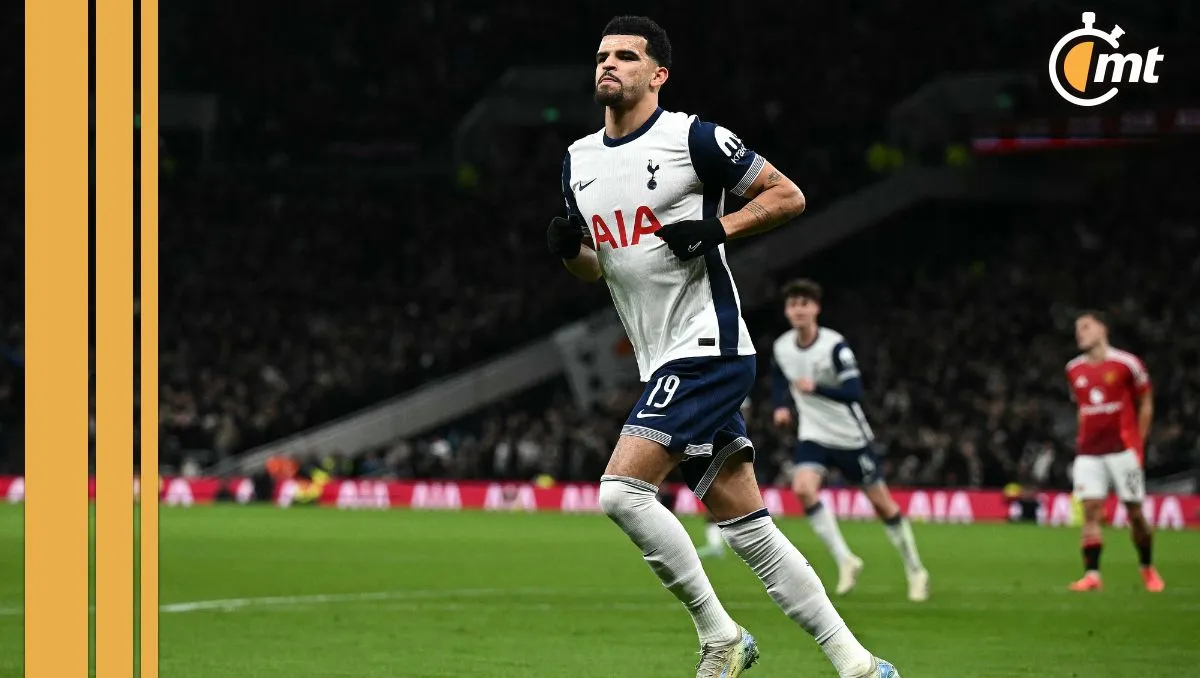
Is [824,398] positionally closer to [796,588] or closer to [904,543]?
[904,543]

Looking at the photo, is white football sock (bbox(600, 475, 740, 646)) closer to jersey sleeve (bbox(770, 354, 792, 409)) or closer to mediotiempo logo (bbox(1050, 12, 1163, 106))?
jersey sleeve (bbox(770, 354, 792, 409))

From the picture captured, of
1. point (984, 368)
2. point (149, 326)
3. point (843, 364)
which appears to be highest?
point (149, 326)

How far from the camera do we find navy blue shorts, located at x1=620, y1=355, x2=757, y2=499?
6.29m

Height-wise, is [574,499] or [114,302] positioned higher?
[114,302]

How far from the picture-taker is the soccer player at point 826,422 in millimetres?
12945

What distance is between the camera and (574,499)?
29.6m

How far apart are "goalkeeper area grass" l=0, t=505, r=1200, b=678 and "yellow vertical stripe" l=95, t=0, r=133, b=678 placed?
411 cm

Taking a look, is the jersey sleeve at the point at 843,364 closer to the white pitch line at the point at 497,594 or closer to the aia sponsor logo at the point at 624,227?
the white pitch line at the point at 497,594

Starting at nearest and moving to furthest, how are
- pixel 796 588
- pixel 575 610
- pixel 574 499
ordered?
1. pixel 796 588
2. pixel 575 610
3. pixel 574 499

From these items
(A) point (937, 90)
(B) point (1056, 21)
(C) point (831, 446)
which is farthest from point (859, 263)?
(C) point (831, 446)

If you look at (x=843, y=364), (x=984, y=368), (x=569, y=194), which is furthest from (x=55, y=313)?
(x=984, y=368)

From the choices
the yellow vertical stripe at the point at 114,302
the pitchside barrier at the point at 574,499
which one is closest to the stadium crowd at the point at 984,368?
the pitchside barrier at the point at 574,499

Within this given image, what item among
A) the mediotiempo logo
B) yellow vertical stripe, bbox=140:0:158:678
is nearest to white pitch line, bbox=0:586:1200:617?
yellow vertical stripe, bbox=140:0:158:678

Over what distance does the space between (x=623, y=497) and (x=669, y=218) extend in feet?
3.48
